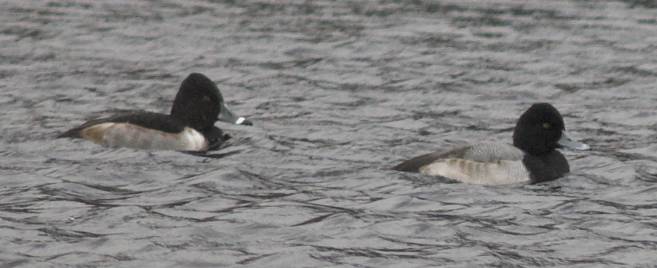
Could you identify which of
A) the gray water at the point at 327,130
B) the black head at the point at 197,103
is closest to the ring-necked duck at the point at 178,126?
the black head at the point at 197,103

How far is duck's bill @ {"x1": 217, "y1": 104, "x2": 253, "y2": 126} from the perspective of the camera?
17016 mm

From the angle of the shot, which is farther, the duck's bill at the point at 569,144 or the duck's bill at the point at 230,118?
the duck's bill at the point at 230,118

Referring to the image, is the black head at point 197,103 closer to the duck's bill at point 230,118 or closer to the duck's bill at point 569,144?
the duck's bill at point 230,118

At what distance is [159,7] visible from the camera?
83.6 feet

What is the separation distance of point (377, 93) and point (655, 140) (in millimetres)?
3870

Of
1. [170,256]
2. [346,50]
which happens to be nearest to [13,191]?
[170,256]

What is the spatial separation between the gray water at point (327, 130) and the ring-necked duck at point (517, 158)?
0.19m

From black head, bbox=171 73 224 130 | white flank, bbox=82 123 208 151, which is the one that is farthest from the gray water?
black head, bbox=171 73 224 130

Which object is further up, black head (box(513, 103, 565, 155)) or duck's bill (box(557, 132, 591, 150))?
black head (box(513, 103, 565, 155))

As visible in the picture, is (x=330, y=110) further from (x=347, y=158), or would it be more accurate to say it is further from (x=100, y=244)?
(x=100, y=244)

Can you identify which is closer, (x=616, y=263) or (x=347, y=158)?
(x=616, y=263)

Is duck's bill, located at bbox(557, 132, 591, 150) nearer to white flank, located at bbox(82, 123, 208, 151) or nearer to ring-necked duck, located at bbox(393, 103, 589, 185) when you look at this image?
ring-necked duck, located at bbox(393, 103, 589, 185)

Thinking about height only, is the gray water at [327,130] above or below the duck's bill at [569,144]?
below

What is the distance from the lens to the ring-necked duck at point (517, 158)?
1454 centimetres
